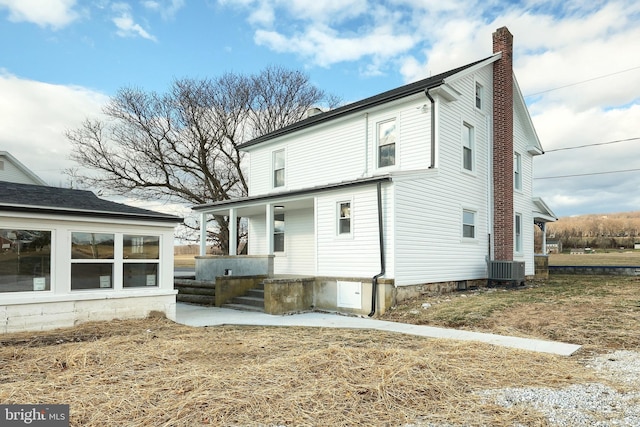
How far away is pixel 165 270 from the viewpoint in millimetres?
9828

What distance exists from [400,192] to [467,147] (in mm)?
4735

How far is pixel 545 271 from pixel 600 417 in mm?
17866

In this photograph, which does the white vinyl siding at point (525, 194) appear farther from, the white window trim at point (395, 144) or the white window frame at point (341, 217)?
the white window frame at point (341, 217)

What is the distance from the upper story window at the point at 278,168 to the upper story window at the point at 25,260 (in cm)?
990

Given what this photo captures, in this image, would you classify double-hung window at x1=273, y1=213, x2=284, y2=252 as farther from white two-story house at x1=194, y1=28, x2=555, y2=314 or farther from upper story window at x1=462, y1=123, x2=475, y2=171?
upper story window at x1=462, y1=123, x2=475, y2=171

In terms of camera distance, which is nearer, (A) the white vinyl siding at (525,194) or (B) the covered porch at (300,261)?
(B) the covered porch at (300,261)

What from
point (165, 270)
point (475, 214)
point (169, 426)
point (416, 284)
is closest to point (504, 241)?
point (475, 214)

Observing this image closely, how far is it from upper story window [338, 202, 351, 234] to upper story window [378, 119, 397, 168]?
2309mm

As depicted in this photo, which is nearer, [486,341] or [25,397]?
[25,397]

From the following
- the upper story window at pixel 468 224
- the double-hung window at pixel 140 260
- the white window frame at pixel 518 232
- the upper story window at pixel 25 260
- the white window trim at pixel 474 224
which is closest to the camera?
the upper story window at pixel 25 260

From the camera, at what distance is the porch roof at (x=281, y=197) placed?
1134 cm

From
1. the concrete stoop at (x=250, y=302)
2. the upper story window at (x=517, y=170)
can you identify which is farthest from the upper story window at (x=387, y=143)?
the upper story window at (x=517, y=170)

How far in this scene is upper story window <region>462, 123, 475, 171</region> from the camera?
46.7ft

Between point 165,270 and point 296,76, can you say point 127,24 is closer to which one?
point 165,270
